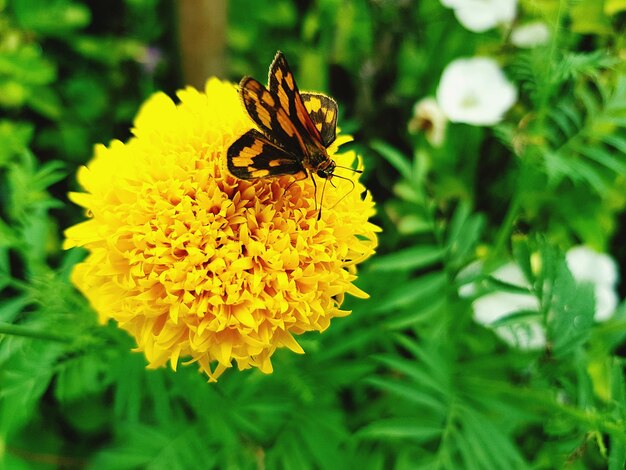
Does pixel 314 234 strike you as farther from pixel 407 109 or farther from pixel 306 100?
pixel 407 109

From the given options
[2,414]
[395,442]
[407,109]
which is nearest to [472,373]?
[395,442]

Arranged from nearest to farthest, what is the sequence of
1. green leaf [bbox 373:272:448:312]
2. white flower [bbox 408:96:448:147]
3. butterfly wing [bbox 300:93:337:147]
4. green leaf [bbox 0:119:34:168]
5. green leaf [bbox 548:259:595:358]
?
butterfly wing [bbox 300:93:337:147] < green leaf [bbox 548:259:595:358] < green leaf [bbox 373:272:448:312] < green leaf [bbox 0:119:34:168] < white flower [bbox 408:96:448:147]

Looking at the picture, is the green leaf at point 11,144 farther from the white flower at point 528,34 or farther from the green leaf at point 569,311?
the white flower at point 528,34

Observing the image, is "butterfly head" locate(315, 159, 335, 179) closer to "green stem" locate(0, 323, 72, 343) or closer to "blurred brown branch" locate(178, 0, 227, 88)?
"green stem" locate(0, 323, 72, 343)

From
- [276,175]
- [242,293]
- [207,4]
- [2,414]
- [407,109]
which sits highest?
[207,4]

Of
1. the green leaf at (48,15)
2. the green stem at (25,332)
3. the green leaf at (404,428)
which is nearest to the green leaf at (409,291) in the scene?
the green leaf at (404,428)

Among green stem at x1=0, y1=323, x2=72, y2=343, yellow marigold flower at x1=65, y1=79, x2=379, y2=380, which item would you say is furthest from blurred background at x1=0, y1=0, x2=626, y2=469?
yellow marigold flower at x1=65, y1=79, x2=379, y2=380
